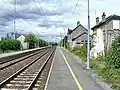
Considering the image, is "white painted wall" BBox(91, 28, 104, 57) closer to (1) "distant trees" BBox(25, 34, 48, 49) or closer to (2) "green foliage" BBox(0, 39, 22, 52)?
(2) "green foliage" BBox(0, 39, 22, 52)

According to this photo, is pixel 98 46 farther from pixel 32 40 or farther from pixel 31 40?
pixel 32 40

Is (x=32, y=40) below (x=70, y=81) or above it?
above

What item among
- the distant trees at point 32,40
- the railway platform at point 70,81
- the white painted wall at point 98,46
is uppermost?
the distant trees at point 32,40

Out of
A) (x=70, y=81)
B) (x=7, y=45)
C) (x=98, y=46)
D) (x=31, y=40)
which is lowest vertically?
Answer: (x=70, y=81)

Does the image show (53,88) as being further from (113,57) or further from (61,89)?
(113,57)

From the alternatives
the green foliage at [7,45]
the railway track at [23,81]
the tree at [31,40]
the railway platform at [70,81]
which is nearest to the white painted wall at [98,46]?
the railway platform at [70,81]

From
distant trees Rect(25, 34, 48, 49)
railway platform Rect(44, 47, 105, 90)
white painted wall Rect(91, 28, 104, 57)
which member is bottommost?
railway platform Rect(44, 47, 105, 90)

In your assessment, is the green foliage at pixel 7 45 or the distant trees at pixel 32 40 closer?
the green foliage at pixel 7 45

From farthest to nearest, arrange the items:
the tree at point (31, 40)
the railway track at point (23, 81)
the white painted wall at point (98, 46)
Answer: the tree at point (31, 40) < the white painted wall at point (98, 46) < the railway track at point (23, 81)

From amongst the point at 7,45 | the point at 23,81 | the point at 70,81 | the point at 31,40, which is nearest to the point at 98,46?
the point at 70,81

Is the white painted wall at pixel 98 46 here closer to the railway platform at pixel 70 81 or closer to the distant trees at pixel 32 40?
the railway platform at pixel 70 81

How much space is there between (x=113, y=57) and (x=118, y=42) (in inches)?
66.3

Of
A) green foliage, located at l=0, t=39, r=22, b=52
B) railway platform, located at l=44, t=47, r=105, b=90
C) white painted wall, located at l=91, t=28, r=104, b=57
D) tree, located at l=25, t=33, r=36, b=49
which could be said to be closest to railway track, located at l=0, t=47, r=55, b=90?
railway platform, located at l=44, t=47, r=105, b=90

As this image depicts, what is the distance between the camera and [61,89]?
11.7m
